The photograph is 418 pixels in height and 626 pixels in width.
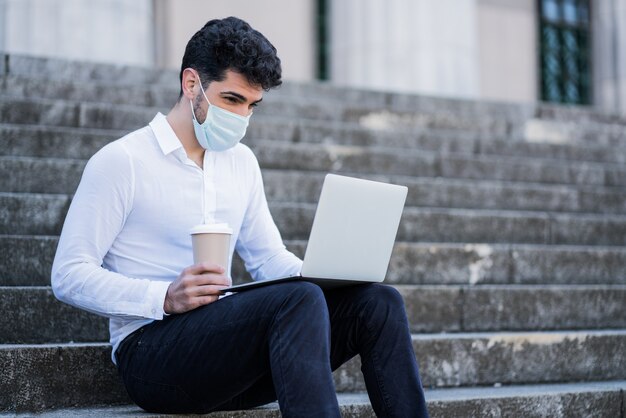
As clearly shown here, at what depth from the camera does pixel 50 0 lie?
7.89 m

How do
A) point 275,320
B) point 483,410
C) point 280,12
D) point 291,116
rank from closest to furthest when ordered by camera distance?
point 275,320 → point 483,410 → point 291,116 → point 280,12

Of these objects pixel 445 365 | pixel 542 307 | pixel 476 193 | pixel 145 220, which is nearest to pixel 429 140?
pixel 476 193

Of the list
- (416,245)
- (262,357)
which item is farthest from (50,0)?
(262,357)

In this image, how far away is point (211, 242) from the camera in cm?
279

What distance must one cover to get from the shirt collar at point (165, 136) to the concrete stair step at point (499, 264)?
1238 millimetres

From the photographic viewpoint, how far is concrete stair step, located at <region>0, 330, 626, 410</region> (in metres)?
3.34

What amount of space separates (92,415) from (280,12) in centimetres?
856

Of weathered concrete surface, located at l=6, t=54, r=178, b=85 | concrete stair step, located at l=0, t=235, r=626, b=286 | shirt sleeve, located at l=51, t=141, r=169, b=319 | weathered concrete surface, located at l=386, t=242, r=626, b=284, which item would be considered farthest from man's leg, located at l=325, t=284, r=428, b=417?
weathered concrete surface, located at l=6, t=54, r=178, b=85

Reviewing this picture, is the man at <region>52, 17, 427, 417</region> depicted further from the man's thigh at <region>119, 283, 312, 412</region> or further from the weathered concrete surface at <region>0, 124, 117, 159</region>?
the weathered concrete surface at <region>0, 124, 117, 159</region>

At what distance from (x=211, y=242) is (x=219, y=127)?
581 mm

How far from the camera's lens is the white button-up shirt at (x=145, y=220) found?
2.96 meters

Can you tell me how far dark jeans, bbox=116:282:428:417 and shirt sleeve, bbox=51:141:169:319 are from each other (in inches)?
5.0

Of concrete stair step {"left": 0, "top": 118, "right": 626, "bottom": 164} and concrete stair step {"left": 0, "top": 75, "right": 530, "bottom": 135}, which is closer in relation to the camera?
concrete stair step {"left": 0, "top": 118, "right": 626, "bottom": 164}

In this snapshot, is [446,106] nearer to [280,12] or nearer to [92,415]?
[280,12]
